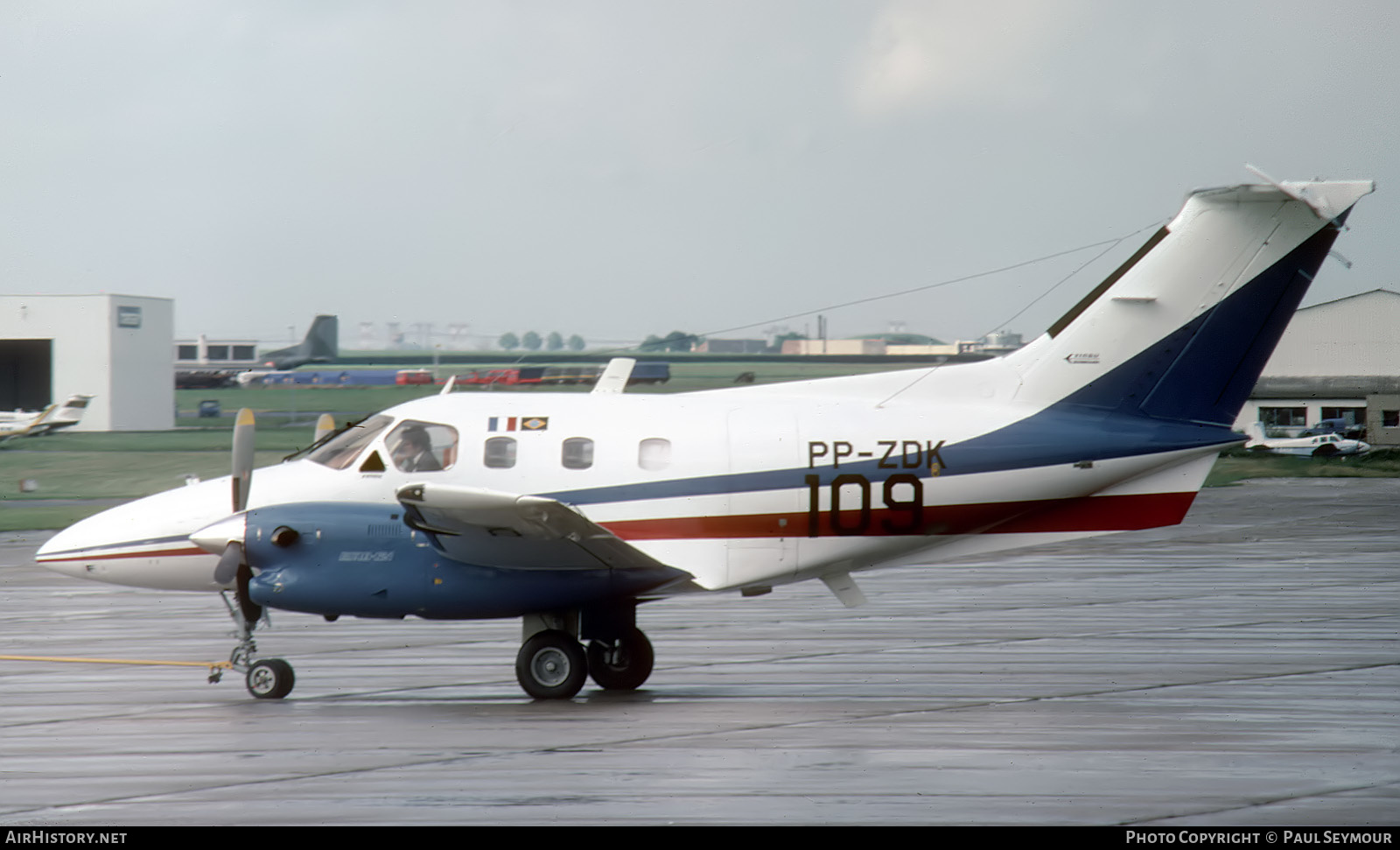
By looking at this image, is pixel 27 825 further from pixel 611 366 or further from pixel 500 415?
pixel 611 366

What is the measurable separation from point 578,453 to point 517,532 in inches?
40.0

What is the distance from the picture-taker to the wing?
10492mm

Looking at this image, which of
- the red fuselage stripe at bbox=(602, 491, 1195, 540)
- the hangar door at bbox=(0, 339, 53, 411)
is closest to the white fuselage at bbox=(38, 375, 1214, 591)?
the red fuselage stripe at bbox=(602, 491, 1195, 540)

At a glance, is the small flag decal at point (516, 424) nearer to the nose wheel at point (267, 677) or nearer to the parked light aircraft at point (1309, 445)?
the nose wheel at point (267, 677)

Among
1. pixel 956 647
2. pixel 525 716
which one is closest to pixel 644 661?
pixel 525 716

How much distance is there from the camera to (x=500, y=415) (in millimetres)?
11891

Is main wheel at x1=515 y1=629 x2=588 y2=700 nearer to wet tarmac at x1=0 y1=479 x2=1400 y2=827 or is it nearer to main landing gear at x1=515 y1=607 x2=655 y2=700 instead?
main landing gear at x1=515 y1=607 x2=655 y2=700

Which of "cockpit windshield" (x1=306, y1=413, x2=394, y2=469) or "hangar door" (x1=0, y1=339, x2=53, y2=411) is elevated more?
"hangar door" (x1=0, y1=339, x2=53, y2=411)

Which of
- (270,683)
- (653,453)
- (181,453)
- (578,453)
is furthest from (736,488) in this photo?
(181,453)

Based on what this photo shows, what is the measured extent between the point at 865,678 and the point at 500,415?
4264 mm

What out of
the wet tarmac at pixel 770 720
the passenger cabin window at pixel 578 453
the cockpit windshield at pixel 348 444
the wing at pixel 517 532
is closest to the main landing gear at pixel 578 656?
the wet tarmac at pixel 770 720

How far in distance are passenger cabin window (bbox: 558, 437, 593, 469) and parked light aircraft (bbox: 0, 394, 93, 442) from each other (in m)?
36.7

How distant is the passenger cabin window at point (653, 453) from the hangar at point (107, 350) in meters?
39.9

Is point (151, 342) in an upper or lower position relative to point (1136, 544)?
upper
